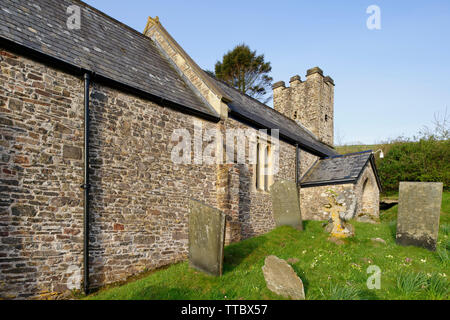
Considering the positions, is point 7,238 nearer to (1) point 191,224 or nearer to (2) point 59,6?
(1) point 191,224

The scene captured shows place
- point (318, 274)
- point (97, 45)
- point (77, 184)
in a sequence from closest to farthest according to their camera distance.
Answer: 1. point (318, 274)
2. point (77, 184)
3. point (97, 45)

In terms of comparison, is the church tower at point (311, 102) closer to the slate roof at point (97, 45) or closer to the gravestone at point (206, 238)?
the slate roof at point (97, 45)

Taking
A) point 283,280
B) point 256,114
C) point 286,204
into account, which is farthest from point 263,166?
point 283,280

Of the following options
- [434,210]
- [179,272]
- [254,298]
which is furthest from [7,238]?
[434,210]

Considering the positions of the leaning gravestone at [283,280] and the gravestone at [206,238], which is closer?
the leaning gravestone at [283,280]

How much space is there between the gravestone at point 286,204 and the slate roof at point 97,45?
10.9ft

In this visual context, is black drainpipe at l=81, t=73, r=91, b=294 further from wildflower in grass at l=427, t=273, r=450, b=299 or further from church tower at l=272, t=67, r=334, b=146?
church tower at l=272, t=67, r=334, b=146

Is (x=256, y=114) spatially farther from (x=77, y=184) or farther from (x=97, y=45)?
(x=77, y=184)

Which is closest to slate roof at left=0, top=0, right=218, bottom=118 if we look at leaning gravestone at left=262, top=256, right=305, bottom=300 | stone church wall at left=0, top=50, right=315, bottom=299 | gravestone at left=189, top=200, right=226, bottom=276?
stone church wall at left=0, top=50, right=315, bottom=299

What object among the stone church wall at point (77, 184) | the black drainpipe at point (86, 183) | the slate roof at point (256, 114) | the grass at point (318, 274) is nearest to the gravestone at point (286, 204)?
the grass at point (318, 274)

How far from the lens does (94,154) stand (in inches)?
287

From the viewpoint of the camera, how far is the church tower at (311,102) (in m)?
22.4

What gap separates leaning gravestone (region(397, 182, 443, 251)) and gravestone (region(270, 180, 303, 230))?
110 inches

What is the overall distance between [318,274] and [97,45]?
836cm
